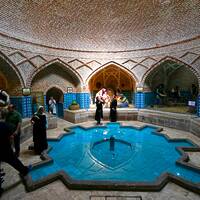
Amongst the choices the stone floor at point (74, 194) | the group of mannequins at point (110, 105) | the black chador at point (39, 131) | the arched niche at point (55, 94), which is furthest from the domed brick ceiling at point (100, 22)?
the stone floor at point (74, 194)

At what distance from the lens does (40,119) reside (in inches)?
202

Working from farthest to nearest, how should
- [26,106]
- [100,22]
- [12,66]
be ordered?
[26,106], [12,66], [100,22]

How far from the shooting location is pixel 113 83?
13430 mm

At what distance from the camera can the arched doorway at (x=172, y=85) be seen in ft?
38.6

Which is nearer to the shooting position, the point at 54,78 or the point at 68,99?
the point at 54,78

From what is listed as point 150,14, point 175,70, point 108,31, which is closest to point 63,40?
point 108,31

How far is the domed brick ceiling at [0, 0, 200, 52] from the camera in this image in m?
5.48

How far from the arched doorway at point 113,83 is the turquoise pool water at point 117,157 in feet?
18.3

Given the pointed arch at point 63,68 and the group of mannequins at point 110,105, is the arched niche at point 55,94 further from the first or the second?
the group of mannequins at point 110,105

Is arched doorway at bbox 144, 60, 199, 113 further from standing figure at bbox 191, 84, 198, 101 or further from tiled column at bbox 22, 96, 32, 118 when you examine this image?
tiled column at bbox 22, 96, 32, 118

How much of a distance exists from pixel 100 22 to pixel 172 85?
8435 millimetres

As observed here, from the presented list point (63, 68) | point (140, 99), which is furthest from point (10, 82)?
point (140, 99)

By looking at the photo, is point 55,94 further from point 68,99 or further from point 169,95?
point 169,95

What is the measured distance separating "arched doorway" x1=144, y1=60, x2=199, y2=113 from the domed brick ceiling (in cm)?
303
